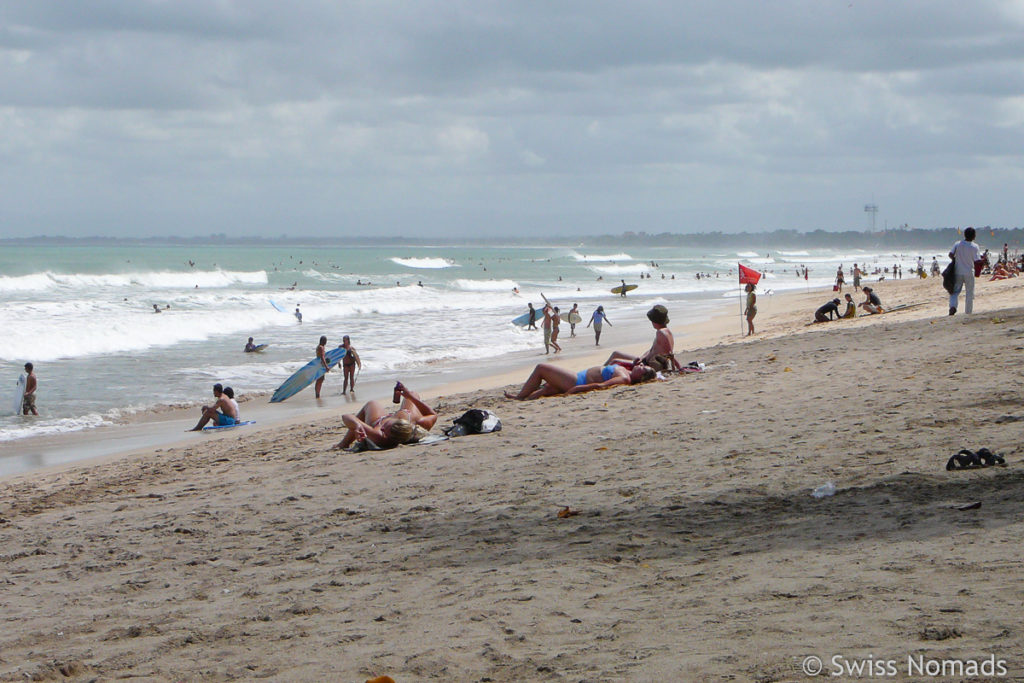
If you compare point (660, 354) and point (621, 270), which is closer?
point (660, 354)

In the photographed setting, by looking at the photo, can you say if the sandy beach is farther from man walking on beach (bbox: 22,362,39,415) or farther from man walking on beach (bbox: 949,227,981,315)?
man walking on beach (bbox: 949,227,981,315)

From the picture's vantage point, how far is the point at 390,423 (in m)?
9.44

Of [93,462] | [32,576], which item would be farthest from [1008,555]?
[93,462]

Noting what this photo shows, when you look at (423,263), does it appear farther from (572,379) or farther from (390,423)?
(390,423)

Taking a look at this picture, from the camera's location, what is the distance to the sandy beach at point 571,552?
3.76 metres

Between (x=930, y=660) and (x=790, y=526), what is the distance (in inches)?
76.4

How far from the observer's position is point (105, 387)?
64.9ft

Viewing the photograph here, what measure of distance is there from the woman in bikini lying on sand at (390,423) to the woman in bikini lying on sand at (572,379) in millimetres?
2189

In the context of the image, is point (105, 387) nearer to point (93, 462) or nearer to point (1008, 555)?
point (93, 462)

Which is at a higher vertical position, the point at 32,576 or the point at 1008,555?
the point at 1008,555

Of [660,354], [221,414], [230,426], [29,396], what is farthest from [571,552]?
[29,396]

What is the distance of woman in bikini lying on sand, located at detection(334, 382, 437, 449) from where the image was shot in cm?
940

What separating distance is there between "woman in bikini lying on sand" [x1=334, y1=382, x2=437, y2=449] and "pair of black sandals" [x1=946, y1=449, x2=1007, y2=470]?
17.4 ft

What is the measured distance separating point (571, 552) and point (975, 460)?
261cm
